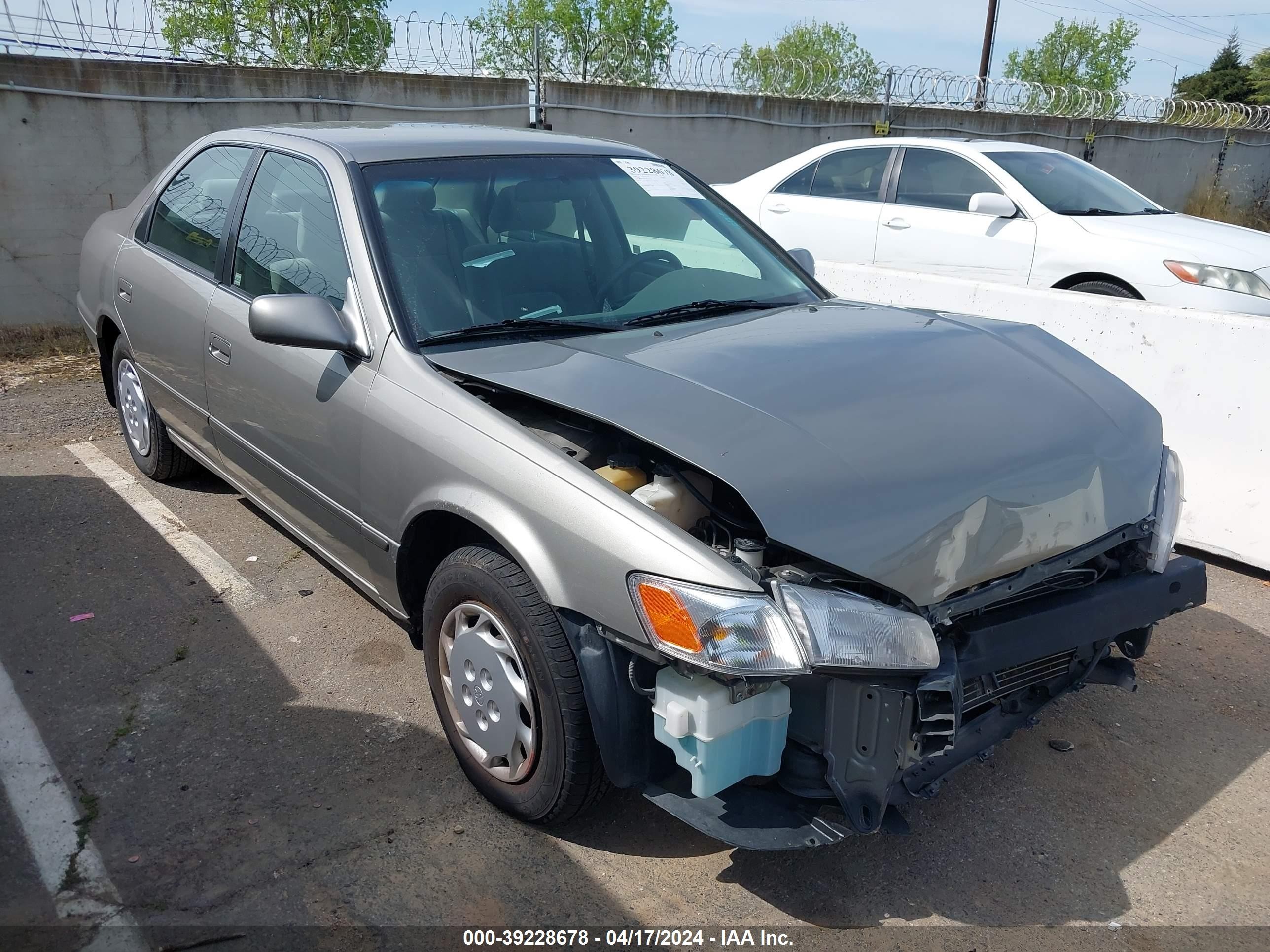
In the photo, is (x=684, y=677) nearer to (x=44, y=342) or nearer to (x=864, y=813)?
(x=864, y=813)

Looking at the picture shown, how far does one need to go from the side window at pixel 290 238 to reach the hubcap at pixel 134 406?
1395 mm

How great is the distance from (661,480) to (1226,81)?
7021 cm

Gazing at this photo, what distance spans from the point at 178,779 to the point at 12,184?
265 inches

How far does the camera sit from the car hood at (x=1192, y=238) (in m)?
6.08

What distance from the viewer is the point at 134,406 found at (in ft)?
16.3

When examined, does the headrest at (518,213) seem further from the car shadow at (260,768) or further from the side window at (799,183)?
the side window at (799,183)

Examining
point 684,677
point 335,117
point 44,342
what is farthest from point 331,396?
point 335,117

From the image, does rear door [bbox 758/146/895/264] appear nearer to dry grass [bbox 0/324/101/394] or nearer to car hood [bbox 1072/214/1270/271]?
car hood [bbox 1072/214/1270/271]

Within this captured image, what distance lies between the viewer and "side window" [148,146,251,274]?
3.88 m

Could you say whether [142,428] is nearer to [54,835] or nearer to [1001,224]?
[54,835]

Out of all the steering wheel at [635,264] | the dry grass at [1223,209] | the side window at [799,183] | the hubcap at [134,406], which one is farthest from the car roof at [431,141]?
the dry grass at [1223,209]

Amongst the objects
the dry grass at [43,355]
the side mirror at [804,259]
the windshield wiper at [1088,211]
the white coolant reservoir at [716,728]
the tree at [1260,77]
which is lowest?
the dry grass at [43,355]

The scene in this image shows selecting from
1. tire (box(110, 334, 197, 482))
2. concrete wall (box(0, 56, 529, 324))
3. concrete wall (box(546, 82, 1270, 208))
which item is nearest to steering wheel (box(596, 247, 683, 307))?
tire (box(110, 334, 197, 482))

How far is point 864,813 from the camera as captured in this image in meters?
2.19
